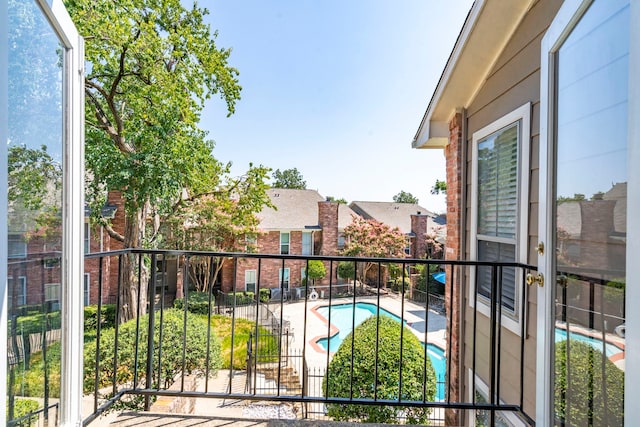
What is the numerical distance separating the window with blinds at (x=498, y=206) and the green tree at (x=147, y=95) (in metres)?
5.91

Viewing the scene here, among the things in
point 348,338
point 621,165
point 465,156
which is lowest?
point 348,338

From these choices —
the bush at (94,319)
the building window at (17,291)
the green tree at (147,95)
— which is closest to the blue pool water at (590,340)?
the building window at (17,291)

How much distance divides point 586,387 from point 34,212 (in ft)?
6.42

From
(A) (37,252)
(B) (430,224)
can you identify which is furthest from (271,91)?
(B) (430,224)

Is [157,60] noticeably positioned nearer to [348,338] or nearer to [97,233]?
[97,233]

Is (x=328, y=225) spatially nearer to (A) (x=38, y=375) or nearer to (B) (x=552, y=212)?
(B) (x=552, y=212)

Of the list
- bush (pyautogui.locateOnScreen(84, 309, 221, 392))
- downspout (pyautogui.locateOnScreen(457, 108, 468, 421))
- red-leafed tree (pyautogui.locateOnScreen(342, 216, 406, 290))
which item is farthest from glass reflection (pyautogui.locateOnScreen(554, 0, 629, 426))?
red-leafed tree (pyautogui.locateOnScreen(342, 216, 406, 290))

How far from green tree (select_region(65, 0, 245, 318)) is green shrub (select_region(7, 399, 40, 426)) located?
593 centimetres

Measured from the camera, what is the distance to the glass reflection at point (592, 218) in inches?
35.0

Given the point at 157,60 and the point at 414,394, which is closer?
the point at 414,394

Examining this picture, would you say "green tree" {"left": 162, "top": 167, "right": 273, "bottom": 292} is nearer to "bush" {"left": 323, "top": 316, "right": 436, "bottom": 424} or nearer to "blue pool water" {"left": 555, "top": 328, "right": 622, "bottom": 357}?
"bush" {"left": 323, "top": 316, "right": 436, "bottom": 424}

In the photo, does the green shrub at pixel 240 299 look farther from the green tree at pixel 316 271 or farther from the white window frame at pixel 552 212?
the white window frame at pixel 552 212

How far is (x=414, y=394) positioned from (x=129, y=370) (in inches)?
150

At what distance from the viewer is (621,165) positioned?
2.84ft
